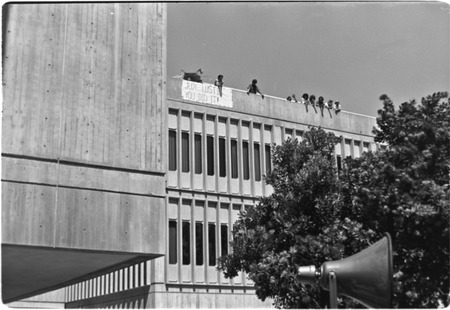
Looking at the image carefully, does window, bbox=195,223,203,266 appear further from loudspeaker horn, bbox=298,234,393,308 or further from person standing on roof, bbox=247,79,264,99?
loudspeaker horn, bbox=298,234,393,308

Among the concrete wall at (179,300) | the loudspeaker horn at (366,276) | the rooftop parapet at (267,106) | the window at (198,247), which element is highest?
the rooftop parapet at (267,106)

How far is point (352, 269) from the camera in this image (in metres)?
6.54

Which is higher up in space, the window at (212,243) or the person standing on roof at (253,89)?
the person standing on roof at (253,89)

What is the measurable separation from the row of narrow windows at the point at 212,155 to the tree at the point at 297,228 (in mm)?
13278

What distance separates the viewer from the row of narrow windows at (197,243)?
29.3 metres

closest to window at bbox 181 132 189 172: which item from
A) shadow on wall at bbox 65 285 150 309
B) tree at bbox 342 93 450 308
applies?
shadow on wall at bbox 65 285 150 309

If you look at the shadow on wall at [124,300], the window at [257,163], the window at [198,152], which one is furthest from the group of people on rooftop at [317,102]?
the shadow on wall at [124,300]

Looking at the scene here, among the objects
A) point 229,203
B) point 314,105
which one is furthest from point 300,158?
point 314,105

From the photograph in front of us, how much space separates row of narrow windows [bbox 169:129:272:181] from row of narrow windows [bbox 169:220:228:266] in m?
2.54

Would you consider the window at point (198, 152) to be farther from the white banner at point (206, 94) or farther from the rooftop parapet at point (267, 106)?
the white banner at point (206, 94)

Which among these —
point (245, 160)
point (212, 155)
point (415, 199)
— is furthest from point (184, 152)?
point (415, 199)

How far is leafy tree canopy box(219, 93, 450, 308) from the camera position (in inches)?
525

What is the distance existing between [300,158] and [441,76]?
13.1ft

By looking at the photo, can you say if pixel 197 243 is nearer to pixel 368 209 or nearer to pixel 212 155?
pixel 212 155
